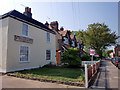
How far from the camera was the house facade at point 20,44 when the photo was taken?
32.4ft

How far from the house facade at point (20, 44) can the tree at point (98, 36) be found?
25.6 m

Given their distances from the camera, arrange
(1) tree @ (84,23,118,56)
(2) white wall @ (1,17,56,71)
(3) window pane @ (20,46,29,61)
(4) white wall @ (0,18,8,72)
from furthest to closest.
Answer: (1) tree @ (84,23,118,56) < (3) window pane @ (20,46,29,61) < (2) white wall @ (1,17,56,71) < (4) white wall @ (0,18,8,72)

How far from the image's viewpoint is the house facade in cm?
988

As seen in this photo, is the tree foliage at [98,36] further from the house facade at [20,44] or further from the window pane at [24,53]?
the window pane at [24,53]

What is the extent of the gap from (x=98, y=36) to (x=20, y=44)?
103ft

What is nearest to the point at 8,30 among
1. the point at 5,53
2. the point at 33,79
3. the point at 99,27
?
the point at 5,53

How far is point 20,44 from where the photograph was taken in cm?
1110

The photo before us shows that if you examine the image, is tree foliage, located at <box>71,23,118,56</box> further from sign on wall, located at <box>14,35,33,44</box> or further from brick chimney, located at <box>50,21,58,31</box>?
sign on wall, located at <box>14,35,33,44</box>

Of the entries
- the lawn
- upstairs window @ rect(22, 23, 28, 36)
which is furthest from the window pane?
the lawn

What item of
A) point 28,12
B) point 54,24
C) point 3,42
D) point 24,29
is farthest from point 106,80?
point 54,24

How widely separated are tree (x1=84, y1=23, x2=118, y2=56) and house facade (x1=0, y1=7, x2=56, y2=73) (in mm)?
25630

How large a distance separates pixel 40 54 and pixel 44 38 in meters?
2.68

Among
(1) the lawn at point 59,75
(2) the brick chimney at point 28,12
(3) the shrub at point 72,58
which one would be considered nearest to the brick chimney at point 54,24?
(2) the brick chimney at point 28,12

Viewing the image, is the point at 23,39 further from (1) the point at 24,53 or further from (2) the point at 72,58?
(2) the point at 72,58
